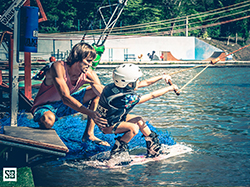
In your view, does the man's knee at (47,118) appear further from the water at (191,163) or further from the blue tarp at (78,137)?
the blue tarp at (78,137)

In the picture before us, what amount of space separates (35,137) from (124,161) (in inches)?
53.0

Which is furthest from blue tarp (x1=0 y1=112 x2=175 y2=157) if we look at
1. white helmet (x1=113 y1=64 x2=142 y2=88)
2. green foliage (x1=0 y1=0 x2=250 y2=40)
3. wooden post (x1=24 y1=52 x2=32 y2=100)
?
green foliage (x1=0 y1=0 x2=250 y2=40)

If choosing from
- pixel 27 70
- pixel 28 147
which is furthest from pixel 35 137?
pixel 27 70

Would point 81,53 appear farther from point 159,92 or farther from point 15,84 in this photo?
point 15,84

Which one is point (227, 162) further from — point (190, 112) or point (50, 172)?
point (190, 112)

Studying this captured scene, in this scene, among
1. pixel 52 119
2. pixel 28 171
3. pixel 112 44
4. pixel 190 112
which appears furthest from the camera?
pixel 112 44

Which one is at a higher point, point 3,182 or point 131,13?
point 131,13

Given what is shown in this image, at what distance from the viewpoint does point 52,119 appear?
17.5ft

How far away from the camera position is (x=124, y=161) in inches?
213

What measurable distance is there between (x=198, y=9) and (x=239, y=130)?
169ft

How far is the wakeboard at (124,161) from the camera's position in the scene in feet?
17.6

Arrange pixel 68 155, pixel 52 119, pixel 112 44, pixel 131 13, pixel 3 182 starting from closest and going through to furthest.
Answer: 1. pixel 3 182
2. pixel 52 119
3. pixel 68 155
4. pixel 112 44
5. pixel 131 13

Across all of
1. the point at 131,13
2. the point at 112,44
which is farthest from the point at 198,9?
the point at 112,44

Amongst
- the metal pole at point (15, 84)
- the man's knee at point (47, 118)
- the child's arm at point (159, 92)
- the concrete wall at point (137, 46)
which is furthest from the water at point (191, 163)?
the concrete wall at point (137, 46)
